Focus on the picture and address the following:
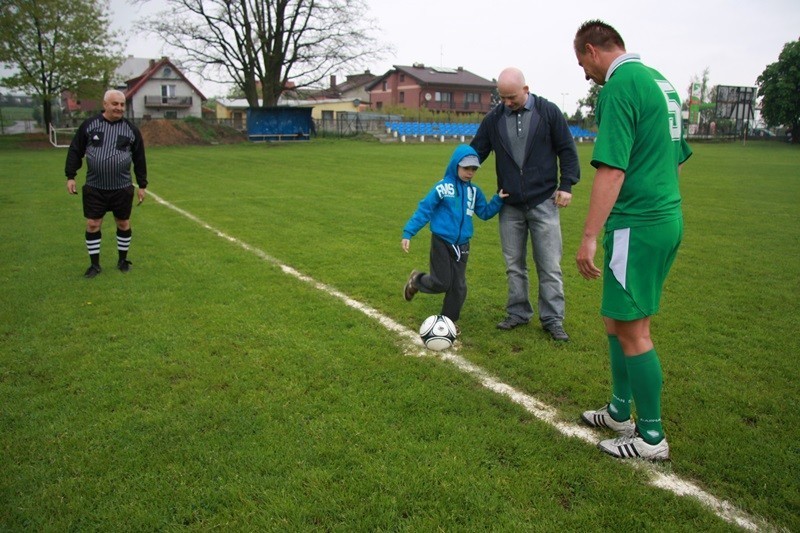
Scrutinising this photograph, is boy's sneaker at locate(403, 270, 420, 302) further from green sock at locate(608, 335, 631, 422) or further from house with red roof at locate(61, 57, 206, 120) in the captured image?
house with red roof at locate(61, 57, 206, 120)

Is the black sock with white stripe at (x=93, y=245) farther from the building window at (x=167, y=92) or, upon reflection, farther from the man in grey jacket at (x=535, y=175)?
the building window at (x=167, y=92)

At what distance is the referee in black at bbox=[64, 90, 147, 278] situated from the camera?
693 cm

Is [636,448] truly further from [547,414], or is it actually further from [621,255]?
[621,255]

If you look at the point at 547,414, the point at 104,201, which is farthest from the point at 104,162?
the point at 547,414

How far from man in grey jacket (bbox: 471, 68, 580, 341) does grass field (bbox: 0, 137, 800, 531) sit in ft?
1.36

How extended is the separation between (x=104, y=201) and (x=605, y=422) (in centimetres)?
629

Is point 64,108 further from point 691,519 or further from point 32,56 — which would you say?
point 691,519

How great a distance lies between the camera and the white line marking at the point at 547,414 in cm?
277

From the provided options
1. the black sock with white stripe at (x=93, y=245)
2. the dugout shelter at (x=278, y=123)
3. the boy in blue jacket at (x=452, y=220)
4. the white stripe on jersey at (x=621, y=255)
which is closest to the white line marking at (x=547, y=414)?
the boy in blue jacket at (x=452, y=220)

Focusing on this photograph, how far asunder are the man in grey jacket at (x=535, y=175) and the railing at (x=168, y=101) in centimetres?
6771

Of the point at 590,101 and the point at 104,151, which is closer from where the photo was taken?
the point at 104,151

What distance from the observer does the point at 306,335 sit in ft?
16.6

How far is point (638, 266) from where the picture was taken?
300 centimetres

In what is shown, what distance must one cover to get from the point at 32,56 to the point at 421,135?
90.3 feet
